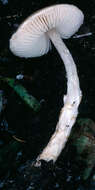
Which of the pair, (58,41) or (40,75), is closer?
(58,41)

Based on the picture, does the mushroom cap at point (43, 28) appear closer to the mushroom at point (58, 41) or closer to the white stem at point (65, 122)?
the mushroom at point (58, 41)

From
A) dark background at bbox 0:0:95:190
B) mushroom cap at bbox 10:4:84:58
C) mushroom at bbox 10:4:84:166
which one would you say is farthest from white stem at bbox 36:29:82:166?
mushroom cap at bbox 10:4:84:58

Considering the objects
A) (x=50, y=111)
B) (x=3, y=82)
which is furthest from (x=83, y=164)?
(x=3, y=82)

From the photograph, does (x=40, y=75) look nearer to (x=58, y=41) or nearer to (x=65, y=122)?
Result: (x=58, y=41)

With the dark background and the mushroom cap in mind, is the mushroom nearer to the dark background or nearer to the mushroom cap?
the mushroom cap

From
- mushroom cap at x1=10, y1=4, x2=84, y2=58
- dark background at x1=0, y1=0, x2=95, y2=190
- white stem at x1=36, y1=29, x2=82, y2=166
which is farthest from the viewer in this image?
dark background at x1=0, y1=0, x2=95, y2=190

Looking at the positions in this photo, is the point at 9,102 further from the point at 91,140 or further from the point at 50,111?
the point at 91,140

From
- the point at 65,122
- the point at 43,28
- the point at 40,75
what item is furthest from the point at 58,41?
the point at 65,122
